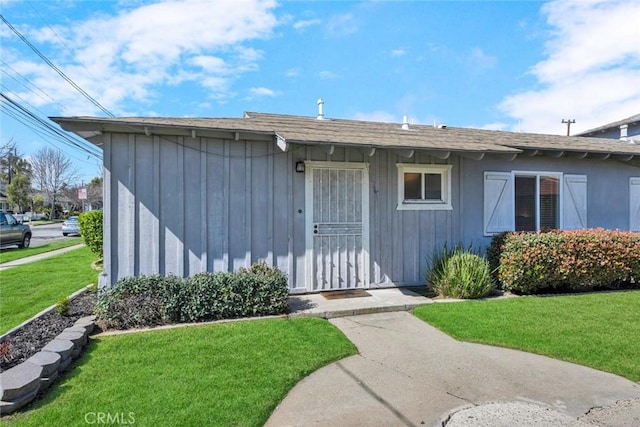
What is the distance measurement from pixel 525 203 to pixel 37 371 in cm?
893

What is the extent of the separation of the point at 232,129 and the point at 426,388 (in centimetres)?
461

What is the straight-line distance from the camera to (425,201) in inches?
296

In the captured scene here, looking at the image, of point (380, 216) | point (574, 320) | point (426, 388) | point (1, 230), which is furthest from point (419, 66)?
point (1, 230)

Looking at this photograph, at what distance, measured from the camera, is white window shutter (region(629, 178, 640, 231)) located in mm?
9109

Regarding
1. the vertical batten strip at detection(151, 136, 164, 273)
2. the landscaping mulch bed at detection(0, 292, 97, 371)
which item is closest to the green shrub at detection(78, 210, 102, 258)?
the landscaping mulch bed at detection(0, 292, 97, 371)

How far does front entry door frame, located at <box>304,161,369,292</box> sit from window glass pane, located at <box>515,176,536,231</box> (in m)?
3.71

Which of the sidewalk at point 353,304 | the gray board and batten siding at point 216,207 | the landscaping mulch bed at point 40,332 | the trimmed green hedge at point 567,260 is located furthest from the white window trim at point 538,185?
the landscaping mulch bed at point 40,332

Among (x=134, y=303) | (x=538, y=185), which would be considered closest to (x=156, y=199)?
(x=134, y=303)

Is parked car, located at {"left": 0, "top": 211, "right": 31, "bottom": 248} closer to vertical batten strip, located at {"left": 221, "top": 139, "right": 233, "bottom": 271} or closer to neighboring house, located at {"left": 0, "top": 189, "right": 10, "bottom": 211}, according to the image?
vertical batten strip, located at {"left": 221, "top": 139, "right": 233, "bottom": 271}

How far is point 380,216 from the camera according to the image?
721 cm

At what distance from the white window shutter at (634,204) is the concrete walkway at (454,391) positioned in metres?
7.42

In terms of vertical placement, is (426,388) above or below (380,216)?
below

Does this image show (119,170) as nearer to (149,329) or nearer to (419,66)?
(149,329)

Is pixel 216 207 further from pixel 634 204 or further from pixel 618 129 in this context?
pixel 618 129
